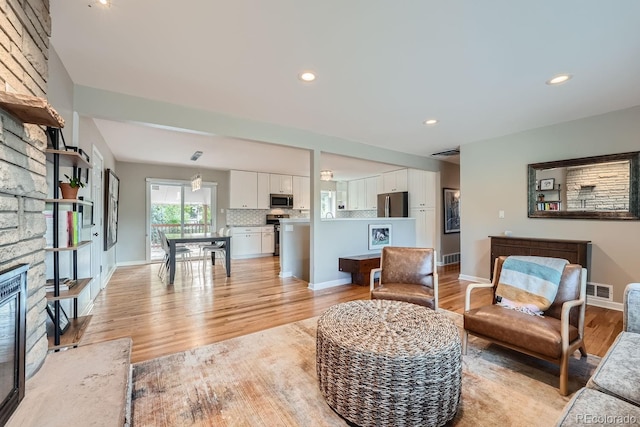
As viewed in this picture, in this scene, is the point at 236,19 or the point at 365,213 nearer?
the point at 236,19

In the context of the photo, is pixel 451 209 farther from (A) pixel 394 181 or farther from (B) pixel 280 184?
(B) pixel 280 184

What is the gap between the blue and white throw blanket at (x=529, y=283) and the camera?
220cm

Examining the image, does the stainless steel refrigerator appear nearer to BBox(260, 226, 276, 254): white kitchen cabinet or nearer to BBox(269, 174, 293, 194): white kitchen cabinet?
BBox(269, 174, 293, 194): white kitchen cabinet

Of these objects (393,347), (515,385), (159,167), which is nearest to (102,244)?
(159,167)

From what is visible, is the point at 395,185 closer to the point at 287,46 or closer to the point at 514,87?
the point at 514,87

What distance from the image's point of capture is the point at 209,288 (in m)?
4.35

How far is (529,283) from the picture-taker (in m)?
2.30

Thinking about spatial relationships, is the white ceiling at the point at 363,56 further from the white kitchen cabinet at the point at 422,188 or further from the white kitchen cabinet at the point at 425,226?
the white kitchen cabinet at the point at 425,226

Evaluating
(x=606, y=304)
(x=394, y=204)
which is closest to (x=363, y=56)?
(x=606, y=304)

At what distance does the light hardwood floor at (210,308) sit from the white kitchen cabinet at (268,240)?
2.49 m

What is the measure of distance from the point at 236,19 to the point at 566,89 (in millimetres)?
3218

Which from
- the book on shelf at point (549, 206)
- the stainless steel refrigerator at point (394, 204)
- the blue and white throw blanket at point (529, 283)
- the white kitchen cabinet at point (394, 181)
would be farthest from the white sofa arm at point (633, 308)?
the white kitchen cabinet at point (394, 181)

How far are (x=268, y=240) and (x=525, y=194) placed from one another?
5957 mm

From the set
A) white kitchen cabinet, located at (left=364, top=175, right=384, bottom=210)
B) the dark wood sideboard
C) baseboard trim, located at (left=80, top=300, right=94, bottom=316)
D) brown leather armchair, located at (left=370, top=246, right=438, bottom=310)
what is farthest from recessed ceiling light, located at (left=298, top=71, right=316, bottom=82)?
white kitchen cabinet, located at (left=364, top=175, right=384, bottom=210)
